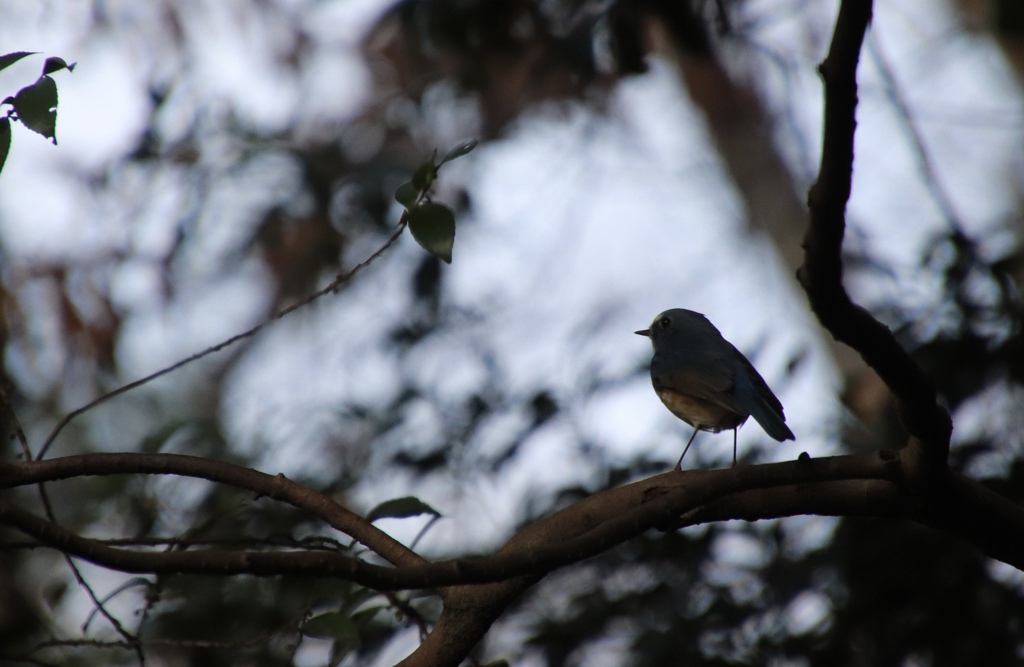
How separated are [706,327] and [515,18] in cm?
152

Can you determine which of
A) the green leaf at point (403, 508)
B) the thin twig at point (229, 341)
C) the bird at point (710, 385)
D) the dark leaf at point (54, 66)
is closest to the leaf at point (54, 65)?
the dark leaf at point (54, 66)

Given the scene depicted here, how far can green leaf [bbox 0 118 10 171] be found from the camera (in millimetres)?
1622

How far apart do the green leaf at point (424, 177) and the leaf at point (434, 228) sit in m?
0.04

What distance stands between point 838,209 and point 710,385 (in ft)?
4.89

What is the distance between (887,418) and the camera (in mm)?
3215

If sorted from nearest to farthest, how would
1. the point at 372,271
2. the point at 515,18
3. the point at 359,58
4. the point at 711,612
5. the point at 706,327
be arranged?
the point at 711,612 → the point at 706,327 → the point at 515,18 → the point at 372,271 → the point at 359,58

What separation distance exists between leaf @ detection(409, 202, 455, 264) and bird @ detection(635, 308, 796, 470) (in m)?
0.99

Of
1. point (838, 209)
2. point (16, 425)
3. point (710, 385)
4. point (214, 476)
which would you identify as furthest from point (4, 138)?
point (710, 385)

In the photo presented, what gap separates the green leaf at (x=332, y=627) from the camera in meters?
1.97

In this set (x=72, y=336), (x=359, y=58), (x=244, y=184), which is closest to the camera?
(x=244, y=184)

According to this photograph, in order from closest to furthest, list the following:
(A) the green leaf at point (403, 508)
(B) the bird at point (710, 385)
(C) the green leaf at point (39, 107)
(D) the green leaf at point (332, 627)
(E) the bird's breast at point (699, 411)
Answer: (C) the green leaf at point (39, 107) → (D) the green leaf at point (332, 627) → (A) the green leaf at point (403, 508) → (B) the bird at point (710, 385) → (E) the bird's breast at point (699, 411)

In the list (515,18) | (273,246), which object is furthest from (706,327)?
(273,246)

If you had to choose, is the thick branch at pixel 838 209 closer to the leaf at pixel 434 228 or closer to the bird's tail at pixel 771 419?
the leaf at pixel 434 228

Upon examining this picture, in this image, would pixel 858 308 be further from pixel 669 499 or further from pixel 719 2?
pixel 719 2
